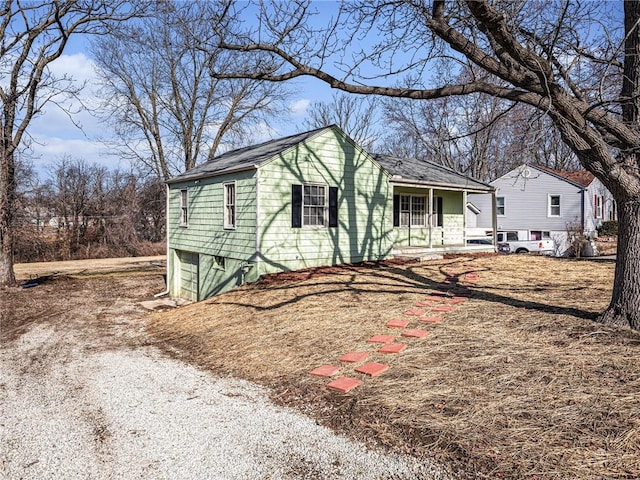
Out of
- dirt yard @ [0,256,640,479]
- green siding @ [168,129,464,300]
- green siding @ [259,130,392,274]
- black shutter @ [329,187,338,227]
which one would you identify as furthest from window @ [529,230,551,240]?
black shutter @ [329,187,338,227]

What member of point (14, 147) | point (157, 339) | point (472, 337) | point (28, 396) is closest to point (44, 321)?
point (157, 339)

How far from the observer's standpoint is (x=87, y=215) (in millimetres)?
27828

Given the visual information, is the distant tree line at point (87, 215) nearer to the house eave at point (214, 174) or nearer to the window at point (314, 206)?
the house eave at point (214, 174)

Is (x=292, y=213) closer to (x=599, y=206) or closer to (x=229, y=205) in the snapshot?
(x=229, y=205)

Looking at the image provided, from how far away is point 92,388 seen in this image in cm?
514

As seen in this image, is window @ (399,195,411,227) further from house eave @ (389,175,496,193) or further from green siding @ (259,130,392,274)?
green siding @ (259,130,392,274)

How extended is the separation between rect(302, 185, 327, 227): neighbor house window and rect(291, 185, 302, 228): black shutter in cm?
18

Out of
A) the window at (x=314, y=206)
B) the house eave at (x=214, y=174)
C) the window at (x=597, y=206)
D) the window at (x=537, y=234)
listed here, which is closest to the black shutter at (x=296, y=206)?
the window at (x=314, y=206)

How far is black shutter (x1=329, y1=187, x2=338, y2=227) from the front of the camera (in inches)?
495

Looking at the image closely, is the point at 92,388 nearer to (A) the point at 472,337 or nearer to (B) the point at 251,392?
(B) the point at 251,392

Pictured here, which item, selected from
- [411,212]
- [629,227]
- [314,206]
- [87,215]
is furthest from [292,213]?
[87,215]

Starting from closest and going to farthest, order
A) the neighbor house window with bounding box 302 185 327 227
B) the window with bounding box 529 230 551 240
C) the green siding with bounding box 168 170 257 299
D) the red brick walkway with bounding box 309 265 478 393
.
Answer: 1. the red brick walkway with bounding box 309 265 478 393
2. the green siding with bounding box 168 170 257 299
3. the neighbor house window with bounding box 302 185 327 227
4. the window with bounding box 529 230 551 240

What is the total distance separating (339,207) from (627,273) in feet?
27.2

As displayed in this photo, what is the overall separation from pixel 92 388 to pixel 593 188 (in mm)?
30320
